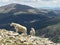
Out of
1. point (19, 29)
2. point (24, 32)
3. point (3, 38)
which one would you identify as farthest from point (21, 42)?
point (19, 29)

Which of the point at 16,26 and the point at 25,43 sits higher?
the point at 16,26

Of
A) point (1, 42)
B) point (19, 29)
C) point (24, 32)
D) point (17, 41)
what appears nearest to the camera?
point (1, 42)

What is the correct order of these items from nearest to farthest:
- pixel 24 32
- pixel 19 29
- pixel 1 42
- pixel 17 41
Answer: pixel 1 42, pixel 17 41, pixel 24 32, pixel 19 29

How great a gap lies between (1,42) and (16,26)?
11198 mm

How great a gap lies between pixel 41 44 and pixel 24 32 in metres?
7.92

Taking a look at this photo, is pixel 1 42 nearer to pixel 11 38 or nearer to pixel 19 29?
pixel 11 38

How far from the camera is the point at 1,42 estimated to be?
2527cm

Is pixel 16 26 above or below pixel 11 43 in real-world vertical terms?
above

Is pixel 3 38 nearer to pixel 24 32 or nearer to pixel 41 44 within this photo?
pixel 41 44

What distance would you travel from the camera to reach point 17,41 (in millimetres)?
26906

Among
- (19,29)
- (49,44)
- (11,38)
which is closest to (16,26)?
(19,29)

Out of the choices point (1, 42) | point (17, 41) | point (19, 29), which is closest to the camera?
point (1, 42)

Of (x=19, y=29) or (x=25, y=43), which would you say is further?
(x=19, y=29)

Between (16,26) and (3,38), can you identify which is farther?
(16,26)
